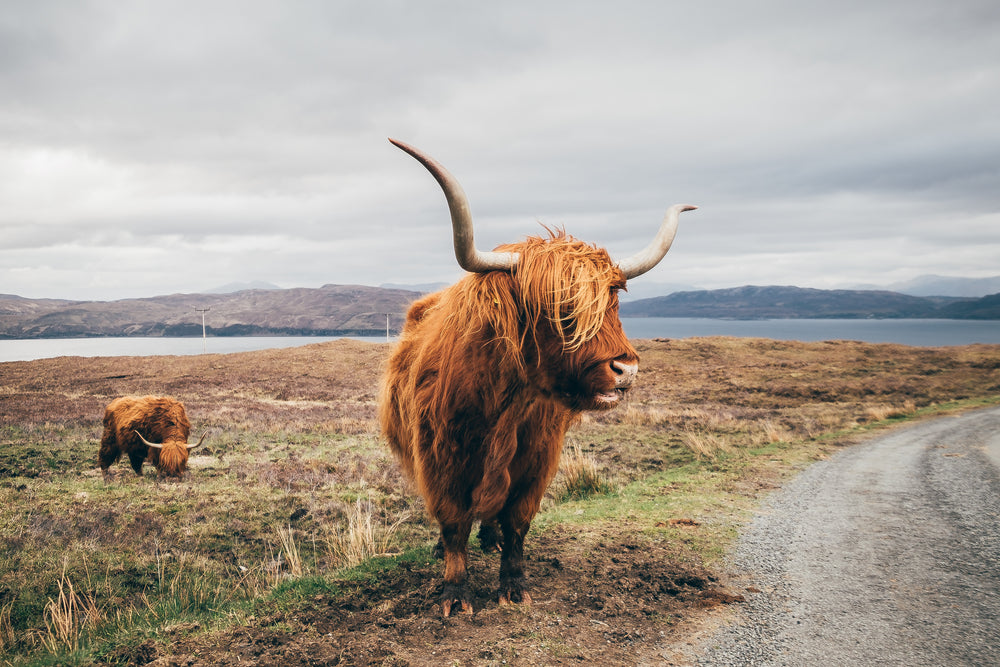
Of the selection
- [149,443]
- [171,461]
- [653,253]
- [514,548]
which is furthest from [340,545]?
[149,443]

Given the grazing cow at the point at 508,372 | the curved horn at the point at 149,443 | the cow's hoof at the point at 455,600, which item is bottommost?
the curved horn at the point at 149,443

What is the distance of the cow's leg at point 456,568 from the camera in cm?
332

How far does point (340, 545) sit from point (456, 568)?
2.52m

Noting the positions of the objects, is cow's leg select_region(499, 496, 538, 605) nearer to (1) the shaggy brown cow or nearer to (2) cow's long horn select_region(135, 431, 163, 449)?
(1) the shaggy brown cow

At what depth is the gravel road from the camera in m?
2.83

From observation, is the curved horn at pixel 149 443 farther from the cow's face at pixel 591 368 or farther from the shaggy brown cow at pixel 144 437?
the cow's face at pixel 591 368

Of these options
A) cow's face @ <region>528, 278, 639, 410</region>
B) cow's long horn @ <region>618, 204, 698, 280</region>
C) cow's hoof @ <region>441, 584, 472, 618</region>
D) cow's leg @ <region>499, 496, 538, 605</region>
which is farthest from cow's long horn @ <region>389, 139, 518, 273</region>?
cow's hoof @ <region>441, 584, 472, 618</region>

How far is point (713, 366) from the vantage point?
3328 centimetres

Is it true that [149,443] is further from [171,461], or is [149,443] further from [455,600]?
[455,600]

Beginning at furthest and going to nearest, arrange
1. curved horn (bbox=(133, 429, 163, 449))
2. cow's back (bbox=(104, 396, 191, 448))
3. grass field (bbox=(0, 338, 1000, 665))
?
1. cow's back (bbox=(104, 396, 191, 448))
2. curved horn (bbox=(133, 429, 163, 449))
3. grass field (bbox=(0, 338, 1000, 665))

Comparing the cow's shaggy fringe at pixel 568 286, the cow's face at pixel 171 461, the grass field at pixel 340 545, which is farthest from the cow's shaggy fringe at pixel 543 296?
the cow's face at pixel 171 461

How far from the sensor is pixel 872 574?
390 centimetres

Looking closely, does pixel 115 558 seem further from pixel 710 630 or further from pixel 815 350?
pixel 815 350

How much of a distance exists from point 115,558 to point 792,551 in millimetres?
6499
